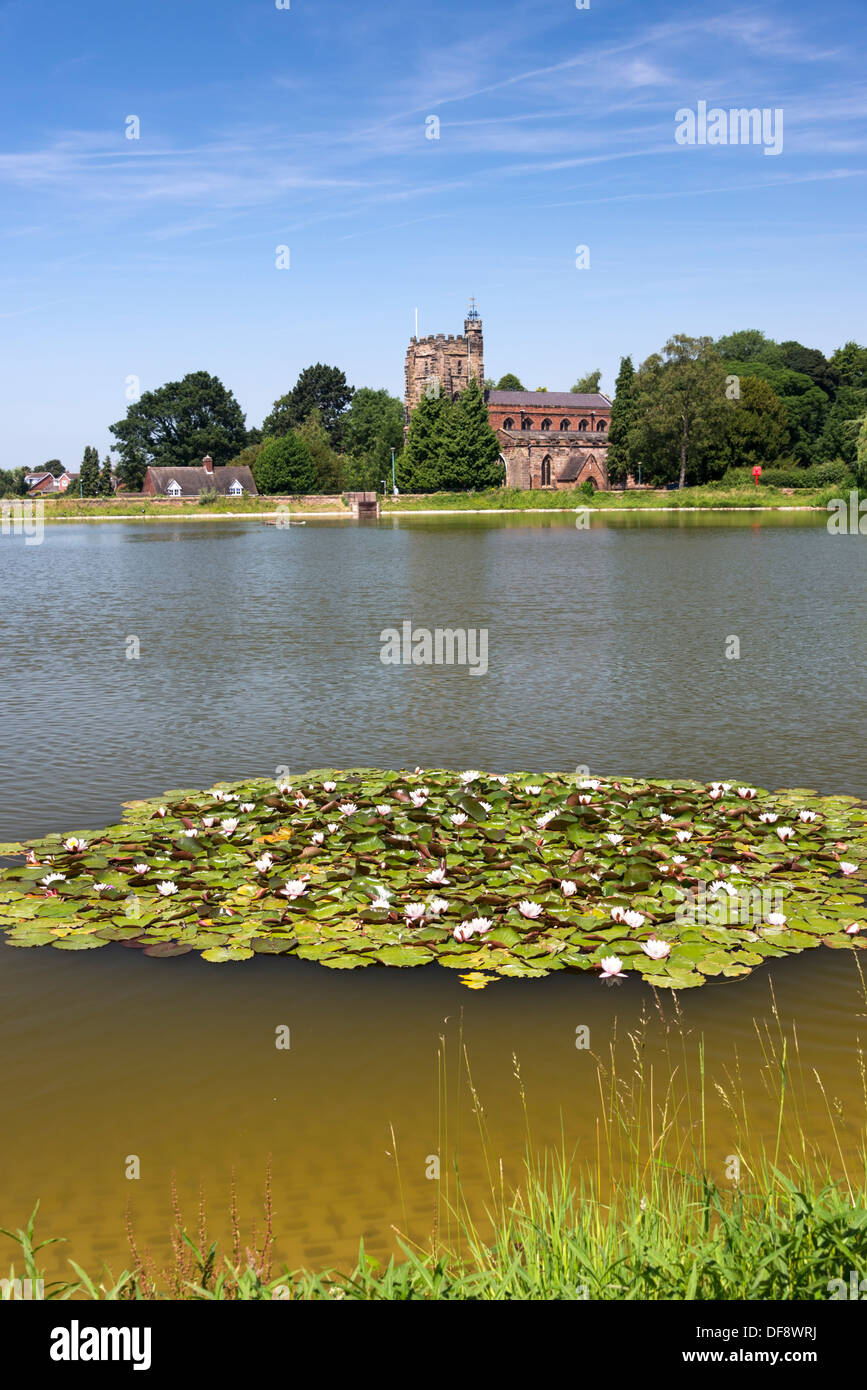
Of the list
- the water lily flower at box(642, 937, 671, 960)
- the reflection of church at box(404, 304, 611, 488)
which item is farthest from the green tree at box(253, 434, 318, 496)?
the water lily flower at box(642, 937, 671, 960)

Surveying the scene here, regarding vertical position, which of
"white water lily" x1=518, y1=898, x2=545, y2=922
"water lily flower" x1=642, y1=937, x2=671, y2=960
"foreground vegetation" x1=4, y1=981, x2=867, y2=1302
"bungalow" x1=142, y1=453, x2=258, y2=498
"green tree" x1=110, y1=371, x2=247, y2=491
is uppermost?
"green tree" x1=110, y1=371, x2=247, y2=491

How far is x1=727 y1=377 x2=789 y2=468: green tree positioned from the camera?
121250 millimetres

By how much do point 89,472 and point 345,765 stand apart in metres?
159

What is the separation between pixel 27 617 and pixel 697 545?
3615 centimetres

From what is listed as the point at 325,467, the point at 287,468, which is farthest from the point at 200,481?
the point at 325,467

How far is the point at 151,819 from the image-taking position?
11320 mm

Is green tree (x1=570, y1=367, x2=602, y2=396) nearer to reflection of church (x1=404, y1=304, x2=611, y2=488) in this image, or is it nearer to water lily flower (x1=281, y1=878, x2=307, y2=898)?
reflection of church (x1=404, y1=304, x2=611, y2=488)

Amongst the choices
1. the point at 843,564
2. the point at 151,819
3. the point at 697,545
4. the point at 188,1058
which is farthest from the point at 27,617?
the point at 697,545

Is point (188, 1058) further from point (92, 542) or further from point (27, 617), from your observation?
point (92, 542)

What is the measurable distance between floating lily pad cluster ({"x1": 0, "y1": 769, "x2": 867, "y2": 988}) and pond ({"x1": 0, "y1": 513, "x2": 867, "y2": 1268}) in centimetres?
23

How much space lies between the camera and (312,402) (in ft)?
626

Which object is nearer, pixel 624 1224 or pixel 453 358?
pixel 624 1224

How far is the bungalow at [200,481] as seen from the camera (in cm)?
14488

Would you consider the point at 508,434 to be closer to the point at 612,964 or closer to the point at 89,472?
the point at 89,472
